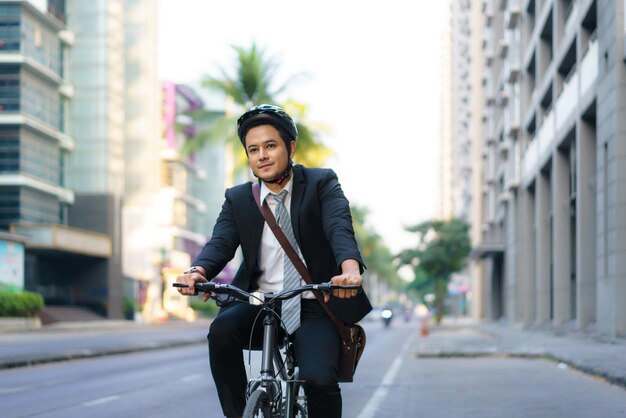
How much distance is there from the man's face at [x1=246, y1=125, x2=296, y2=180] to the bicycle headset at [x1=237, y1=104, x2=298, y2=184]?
0.02 m

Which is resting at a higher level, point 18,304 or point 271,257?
point 271,257

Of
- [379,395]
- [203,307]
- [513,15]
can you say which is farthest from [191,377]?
[203,307]

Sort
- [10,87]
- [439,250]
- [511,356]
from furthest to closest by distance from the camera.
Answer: [439,250]
[10,87]
[511,356]

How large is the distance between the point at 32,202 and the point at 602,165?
35.8m

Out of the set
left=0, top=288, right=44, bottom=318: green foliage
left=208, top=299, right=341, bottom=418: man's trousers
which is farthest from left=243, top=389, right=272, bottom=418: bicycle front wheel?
left=0, top=288, right=44, bottom=318: green foliage

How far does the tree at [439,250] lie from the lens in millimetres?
61312

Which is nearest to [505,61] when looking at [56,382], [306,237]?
[56,382]

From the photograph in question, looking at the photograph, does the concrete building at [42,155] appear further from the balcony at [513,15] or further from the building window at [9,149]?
the balcony at [513,15]

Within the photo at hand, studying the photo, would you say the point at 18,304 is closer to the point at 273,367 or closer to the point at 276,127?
the point at 276,127

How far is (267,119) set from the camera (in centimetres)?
473

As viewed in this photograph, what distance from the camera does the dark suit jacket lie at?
461cm

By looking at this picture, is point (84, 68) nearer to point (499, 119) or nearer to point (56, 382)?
point (499, 119)

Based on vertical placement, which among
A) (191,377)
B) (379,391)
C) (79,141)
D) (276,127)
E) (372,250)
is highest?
(79,141)

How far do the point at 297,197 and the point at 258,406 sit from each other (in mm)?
1029
